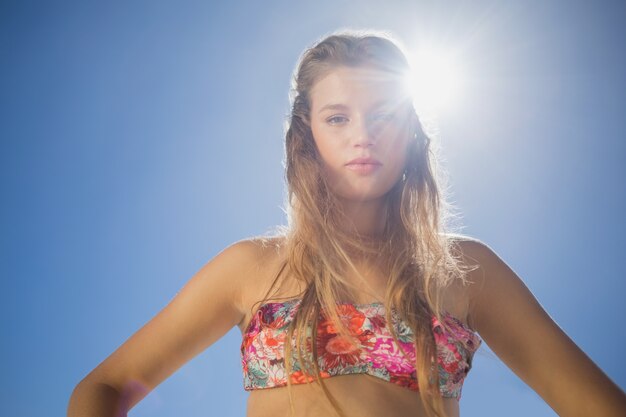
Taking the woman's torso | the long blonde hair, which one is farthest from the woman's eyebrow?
the woman's torso

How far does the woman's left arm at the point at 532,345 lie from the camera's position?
2324 mm

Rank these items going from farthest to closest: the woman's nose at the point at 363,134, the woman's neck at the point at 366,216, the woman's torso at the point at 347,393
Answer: the woman's neck at the point at 366,216, the woman's nose at the point at 363,134, the woman's torso at the point at 347,393

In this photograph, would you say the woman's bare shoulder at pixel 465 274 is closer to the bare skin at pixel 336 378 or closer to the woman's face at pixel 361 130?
the bare skin at pixel 336 378

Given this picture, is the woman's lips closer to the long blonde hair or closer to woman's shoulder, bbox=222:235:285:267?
the long blonde hair

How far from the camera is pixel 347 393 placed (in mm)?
2252

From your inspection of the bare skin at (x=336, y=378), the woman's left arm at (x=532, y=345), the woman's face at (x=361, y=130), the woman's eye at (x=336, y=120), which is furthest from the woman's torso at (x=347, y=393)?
the woman's eye at (x=336, y=120)

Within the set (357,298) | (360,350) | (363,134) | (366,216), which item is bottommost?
(360,350)

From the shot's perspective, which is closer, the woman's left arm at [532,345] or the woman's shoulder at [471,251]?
the woman's left arm at [532,345]

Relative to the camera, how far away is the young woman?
90.0 inches

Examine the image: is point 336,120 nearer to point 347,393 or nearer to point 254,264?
point 254,264

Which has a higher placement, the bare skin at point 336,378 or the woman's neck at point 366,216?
the woman's neck at point 366,216

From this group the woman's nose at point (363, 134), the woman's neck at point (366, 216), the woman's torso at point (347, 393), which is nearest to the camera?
the woman's torso at point (347, 393)

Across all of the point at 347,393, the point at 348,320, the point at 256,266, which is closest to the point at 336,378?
the point at 347,393

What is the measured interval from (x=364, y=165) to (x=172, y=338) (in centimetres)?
106
